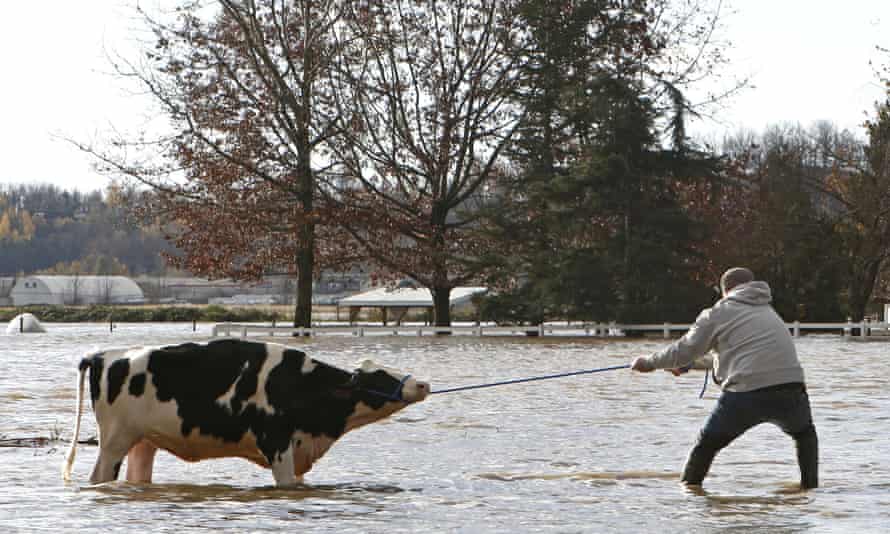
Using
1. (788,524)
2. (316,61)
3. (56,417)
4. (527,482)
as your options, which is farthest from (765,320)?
(316,61)

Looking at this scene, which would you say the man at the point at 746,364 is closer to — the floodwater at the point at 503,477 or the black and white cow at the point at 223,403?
the floodwater at the point at 503,477

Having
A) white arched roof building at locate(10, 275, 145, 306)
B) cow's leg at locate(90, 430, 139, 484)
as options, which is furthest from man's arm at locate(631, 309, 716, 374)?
white arched roof building at locate(10, 275, 145, 306)

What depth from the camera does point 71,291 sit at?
149m

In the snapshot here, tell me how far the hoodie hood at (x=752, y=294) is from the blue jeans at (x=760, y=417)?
613 millimetres

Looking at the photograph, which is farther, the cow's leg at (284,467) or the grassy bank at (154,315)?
the grassy bank at (154,315)

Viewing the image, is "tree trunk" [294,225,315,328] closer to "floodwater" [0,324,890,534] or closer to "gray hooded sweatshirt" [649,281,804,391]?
"floodwater" [0,324,890,534]

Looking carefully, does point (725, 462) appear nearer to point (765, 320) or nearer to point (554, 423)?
point (765, 320)

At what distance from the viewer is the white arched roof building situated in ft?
472

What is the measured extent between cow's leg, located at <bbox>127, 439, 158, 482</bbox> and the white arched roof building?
133386 millimetres

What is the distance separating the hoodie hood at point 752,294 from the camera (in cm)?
962

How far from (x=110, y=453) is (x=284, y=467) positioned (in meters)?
1.24

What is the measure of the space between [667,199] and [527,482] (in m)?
43.0

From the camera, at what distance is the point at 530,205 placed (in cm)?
5366

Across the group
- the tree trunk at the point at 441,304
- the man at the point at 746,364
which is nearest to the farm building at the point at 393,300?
the tree trunk at the point at 441,304
